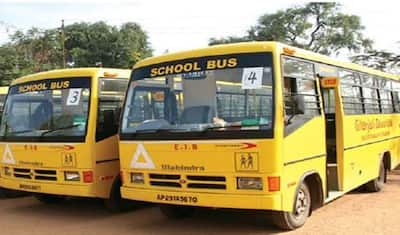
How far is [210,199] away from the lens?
21.3 ft

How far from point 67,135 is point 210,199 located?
2.72 meters

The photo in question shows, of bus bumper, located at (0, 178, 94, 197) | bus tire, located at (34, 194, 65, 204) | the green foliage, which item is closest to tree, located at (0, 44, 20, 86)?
the green foliage

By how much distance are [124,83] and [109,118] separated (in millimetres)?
790

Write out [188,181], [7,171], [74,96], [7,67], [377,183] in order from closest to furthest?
[188,181] < [74,96] < [7,171] < [377,183] < [7,67]

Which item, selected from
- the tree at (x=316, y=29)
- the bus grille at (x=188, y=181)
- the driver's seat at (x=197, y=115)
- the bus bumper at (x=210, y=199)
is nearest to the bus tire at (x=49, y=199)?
the bus bumper at (x=210, y=199)

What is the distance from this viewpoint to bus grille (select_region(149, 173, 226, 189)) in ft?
21.3

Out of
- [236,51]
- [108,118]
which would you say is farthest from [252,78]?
[108,118]

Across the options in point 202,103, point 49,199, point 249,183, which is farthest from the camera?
point 49,199

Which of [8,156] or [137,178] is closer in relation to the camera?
[137,178]

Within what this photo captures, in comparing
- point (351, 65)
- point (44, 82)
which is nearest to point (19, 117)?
point (44, 82)

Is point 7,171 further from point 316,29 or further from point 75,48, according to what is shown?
point 316,29

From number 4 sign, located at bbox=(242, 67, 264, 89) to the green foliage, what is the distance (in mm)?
18266

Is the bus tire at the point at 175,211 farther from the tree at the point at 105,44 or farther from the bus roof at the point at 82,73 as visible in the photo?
the tree at the point at 105,44

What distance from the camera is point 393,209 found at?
27.5 feet
